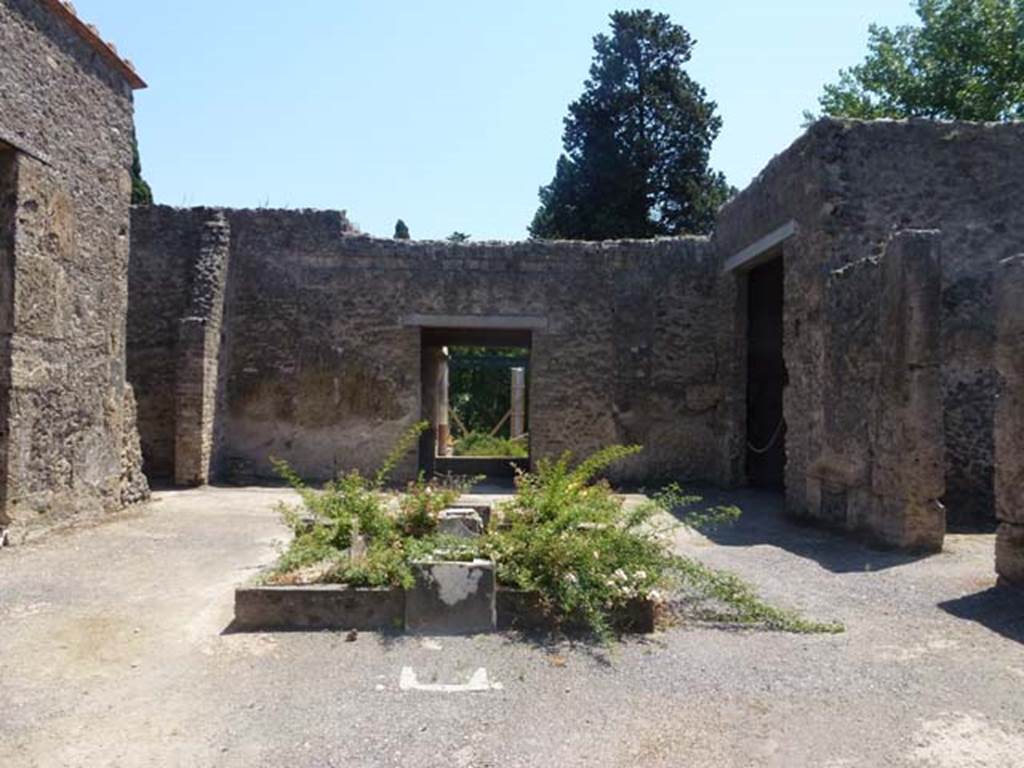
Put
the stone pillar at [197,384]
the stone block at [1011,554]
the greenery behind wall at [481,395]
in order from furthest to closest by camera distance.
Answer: the greenery behind wall at [481,395]
the stone pillar at [197,384]
the stone block at [1011,554]

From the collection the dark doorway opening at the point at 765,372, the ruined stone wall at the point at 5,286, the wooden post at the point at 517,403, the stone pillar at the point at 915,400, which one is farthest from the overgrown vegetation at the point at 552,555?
the wooden post at the point at 517,403

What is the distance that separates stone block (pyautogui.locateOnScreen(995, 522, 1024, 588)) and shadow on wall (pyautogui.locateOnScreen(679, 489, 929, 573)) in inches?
37.9

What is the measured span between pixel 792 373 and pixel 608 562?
5.56 meters

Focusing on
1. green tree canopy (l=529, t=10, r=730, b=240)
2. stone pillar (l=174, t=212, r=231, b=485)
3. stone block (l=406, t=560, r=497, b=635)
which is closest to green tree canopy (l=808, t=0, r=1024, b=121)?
green tree canopy (l=529, t=10, r=730, b=240)

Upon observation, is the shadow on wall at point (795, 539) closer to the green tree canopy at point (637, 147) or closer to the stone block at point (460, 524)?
the stone block at point (460, 524)

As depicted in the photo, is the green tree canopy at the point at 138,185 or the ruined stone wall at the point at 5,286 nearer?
the ruined stone wall at the point at 5,286

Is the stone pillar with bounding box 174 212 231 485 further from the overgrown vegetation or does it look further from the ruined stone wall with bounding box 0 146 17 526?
the overgrown vegetation

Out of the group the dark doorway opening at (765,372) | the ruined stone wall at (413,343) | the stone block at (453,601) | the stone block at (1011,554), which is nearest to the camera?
the stone block at (453,601)

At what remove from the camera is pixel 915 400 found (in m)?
7.20

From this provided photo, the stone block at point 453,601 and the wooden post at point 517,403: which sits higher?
the wooden post at point 517,403

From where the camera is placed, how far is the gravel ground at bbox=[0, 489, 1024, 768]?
340 cm

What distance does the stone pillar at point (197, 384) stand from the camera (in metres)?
11.8

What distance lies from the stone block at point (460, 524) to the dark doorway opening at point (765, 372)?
7.38m

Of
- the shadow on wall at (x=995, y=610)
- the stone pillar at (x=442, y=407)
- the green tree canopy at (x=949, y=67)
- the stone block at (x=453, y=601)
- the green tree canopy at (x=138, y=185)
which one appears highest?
the green tree canopy at (x=949, y=67)
